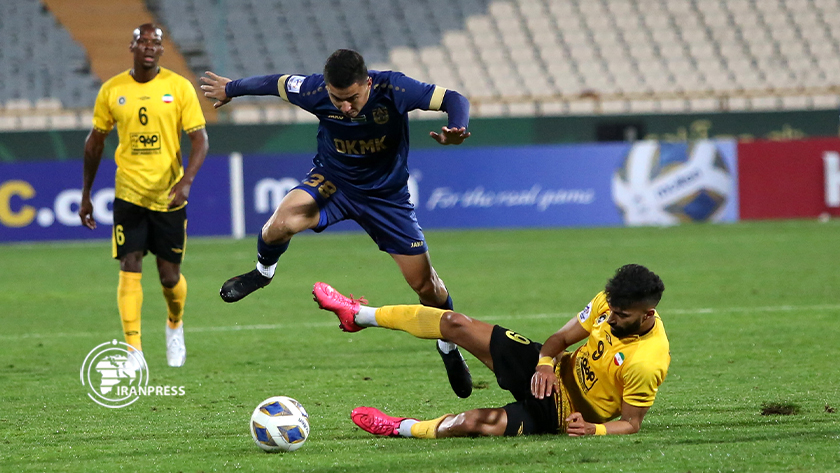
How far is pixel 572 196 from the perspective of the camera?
17453 millimetres

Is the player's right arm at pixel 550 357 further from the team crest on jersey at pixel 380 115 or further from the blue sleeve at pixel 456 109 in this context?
the team crest on jersey at pixel 380 115

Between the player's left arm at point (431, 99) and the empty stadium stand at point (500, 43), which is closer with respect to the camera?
the player's left arm at point (431, 99)

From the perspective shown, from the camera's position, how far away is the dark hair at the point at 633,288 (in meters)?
4.26

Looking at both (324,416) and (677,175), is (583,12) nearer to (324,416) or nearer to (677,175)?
(677,175)

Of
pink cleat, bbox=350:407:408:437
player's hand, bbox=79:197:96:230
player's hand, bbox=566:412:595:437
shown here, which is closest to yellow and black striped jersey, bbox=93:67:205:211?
player's hand, bbox=79:197:96:230

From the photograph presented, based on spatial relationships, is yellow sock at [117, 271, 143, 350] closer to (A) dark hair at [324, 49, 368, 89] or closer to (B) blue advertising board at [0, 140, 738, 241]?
(A) dark hair at [324, 49, 368, 89]

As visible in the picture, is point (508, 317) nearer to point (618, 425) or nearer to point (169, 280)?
point (169, 280)

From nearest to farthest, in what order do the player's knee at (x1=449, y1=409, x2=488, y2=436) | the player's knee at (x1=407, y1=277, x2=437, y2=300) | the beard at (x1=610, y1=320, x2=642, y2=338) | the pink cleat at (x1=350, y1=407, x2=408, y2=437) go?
the beard at (x1=610, y1=320, x2=642, y2=338) → the player's knee at (x1=449, y1=409, x2=488, y2=436) → the pink cleat at (x1=350, y1=407, x2=408, y2=437) → the player's knee at (x1=407, y1=277, x2=437, y2=300)

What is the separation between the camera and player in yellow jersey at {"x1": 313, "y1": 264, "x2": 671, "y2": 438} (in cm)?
436

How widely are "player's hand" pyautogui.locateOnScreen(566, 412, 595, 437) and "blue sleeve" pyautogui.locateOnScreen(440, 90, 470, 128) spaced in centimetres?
147

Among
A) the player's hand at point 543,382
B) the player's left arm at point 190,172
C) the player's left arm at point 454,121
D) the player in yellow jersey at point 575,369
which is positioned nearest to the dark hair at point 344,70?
the player's left arm at point 454,121

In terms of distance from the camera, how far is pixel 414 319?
5031mm

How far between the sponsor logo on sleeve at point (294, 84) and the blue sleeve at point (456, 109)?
2.57 feet

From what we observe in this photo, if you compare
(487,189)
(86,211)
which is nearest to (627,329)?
(86,211)
